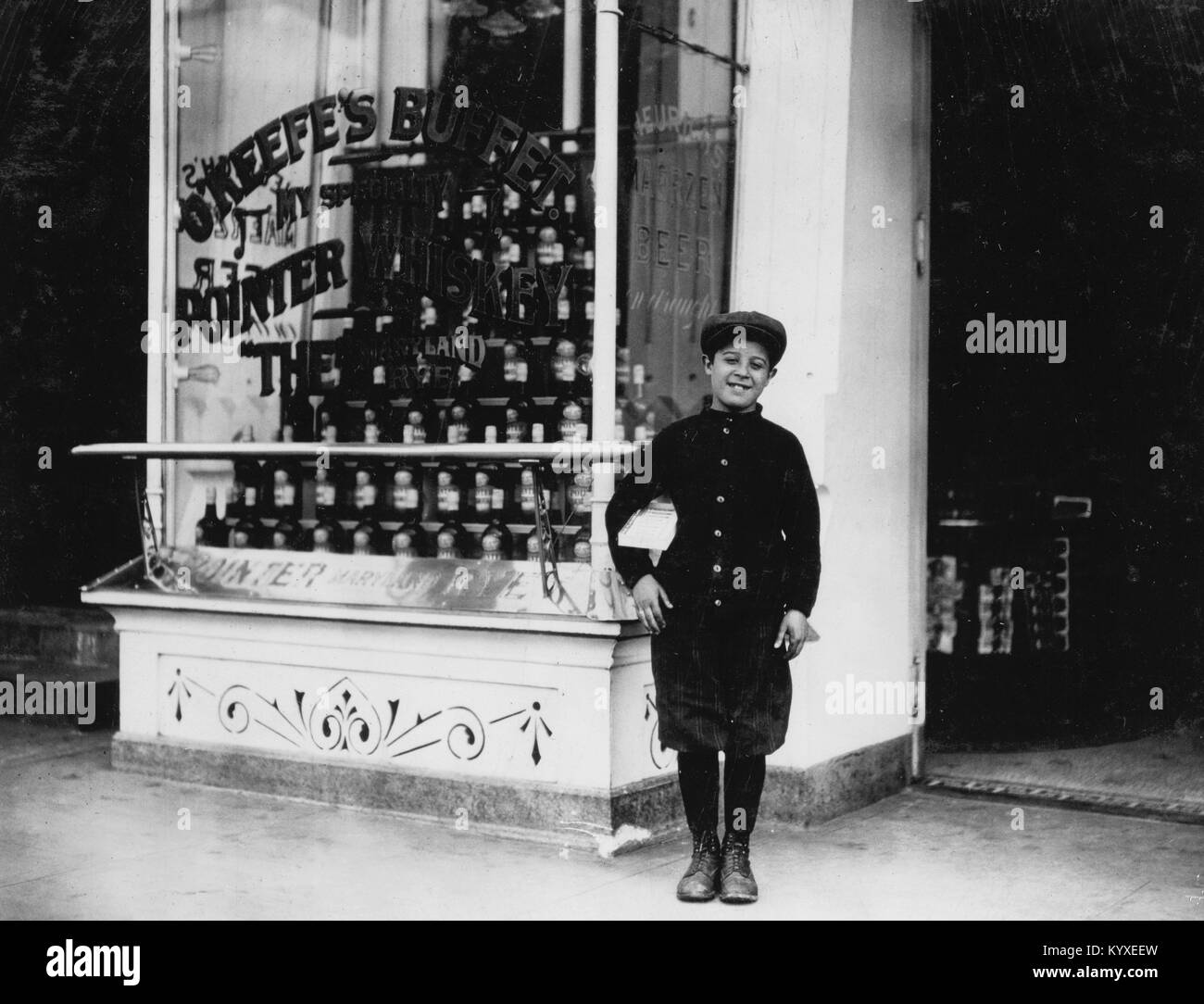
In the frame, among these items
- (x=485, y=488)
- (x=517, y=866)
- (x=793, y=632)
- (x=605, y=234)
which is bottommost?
(x=517, y=866)

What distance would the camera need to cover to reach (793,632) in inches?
166

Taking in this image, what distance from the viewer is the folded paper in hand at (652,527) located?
4.24 meters

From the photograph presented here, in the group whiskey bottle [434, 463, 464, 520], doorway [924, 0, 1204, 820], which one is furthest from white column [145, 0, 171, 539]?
doorway [924, 0, 1204, 820]

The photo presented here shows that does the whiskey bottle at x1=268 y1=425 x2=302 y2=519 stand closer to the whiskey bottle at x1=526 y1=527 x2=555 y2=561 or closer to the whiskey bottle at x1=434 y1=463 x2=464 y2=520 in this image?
the whiskey bottle at x1=434 y1=463 x2=464 y2=520

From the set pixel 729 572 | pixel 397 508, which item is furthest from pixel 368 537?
pixel 729 572

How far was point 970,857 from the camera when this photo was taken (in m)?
4.84

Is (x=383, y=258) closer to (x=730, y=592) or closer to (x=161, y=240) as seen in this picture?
(x=161, y=240)

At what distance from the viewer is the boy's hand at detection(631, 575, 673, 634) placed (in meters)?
4.24

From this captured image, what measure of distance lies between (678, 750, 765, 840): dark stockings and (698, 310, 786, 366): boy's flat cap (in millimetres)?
1261

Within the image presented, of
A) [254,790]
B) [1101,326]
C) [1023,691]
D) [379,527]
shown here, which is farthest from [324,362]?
[1101,326]

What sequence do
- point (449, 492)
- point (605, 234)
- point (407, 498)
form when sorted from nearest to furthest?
point (605, 234)
point (449, 492)
point (407, 498)

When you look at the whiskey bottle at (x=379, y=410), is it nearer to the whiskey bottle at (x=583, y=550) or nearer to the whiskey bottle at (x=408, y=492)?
the whiskey bottle at (x=408, y=492)

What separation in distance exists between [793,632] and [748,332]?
94 cm
